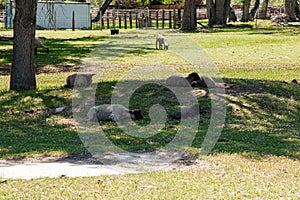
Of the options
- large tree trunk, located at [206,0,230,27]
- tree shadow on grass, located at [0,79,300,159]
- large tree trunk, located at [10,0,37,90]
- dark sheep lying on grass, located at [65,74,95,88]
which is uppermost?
large tree trunk, located at [206,0,230,27]

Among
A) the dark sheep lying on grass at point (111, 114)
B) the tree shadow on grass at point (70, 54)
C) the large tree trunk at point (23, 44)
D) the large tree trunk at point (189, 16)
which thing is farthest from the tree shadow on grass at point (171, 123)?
the large tree trunk at point (189, 16)

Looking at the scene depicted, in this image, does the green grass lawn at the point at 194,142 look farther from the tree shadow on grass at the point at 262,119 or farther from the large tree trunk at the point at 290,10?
the large tree trunk at the point at 290,10

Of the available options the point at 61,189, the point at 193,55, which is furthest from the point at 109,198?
the point at 193,55

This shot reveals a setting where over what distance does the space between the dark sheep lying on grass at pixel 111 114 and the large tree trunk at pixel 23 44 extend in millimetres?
4042

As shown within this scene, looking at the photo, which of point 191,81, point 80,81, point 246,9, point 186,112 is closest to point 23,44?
point 80,81

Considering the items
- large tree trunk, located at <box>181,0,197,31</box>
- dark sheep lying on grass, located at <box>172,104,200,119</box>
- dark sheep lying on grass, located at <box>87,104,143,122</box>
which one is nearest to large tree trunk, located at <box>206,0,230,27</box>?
large tree trunk, located at <box>181,0,197,31</box>

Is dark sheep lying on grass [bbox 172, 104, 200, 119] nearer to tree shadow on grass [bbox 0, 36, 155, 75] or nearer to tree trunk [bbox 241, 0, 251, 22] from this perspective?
tree shadow on grass [bbox 0, 36, 155, 75]

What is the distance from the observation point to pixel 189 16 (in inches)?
1773

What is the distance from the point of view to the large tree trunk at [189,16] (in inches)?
1751

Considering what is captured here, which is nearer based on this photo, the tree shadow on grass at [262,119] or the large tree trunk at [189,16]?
the tree shadow on grass at [262,119]

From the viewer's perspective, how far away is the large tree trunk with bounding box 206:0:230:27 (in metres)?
52.6

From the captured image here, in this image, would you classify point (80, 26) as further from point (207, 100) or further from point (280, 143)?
point (280, 143)

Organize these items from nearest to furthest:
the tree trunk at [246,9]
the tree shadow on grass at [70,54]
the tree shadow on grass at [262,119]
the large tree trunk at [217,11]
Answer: the tree shadow on grass at [262,119]
the tree shadow on grass at [70,54]
the large tree trunk at [217,11]
the tree trunk at [246,9]

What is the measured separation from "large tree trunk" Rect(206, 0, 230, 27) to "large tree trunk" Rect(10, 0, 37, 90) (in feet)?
123
